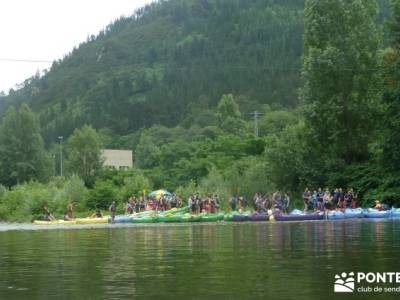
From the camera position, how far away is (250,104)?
577ft

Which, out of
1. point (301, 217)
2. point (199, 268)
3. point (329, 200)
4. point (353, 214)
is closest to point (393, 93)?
point (329, 200)

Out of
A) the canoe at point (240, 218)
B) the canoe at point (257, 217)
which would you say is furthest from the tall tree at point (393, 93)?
the canoe at point (240, 218)

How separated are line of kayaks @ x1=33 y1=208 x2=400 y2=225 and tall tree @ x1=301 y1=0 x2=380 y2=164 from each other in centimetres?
958

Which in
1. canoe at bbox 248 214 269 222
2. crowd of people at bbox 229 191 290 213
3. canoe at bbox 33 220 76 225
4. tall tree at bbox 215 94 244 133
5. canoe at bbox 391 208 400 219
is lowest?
canoe at bbox 33 220 76 225

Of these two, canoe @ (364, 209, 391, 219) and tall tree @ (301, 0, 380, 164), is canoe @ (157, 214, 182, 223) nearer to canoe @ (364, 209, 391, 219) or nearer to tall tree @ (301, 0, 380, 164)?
tall tree @ (301, 0, 380, 164)

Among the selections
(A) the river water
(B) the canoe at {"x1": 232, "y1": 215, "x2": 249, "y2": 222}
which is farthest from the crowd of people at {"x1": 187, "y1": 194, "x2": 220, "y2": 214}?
(A) the river water

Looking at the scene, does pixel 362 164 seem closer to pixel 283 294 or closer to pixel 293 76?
pixel 283 294

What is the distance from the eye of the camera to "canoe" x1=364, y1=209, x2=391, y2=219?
145 feet

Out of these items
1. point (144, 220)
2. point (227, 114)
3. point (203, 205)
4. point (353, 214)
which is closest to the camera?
point (353, 214)

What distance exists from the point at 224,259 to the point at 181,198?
44.5 metres

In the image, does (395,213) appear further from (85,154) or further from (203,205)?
(85,154)

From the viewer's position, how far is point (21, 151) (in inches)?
4471

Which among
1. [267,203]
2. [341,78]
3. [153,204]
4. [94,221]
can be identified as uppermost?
[341,78]

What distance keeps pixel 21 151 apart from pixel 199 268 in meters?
100
